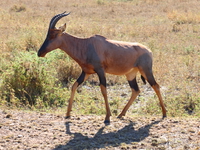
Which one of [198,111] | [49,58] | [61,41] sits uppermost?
[61,41]

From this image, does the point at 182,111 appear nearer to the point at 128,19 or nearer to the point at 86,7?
the point at 128,19

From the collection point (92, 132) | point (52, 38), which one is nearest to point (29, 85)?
point (52, 38)

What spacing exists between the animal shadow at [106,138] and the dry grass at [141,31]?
2053 mm

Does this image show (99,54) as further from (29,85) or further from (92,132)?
(29,85)

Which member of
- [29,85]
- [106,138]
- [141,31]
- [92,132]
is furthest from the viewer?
[141,31]

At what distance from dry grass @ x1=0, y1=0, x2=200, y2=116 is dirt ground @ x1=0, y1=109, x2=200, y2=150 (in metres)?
1.74

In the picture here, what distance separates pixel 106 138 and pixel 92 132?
1.21ft

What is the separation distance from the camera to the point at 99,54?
7.20 meters

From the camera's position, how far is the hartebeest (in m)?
7.18

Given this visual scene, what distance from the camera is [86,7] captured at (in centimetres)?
2819

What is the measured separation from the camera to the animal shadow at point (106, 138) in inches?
230

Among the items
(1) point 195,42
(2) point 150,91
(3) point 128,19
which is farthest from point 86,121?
(3) point 128,19

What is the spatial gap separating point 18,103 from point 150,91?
148 inches

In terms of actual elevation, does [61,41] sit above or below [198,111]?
above
